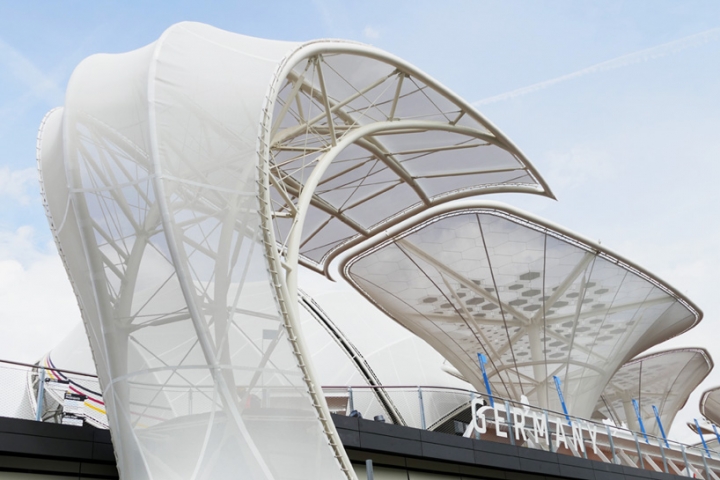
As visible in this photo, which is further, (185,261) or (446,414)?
(446,414)

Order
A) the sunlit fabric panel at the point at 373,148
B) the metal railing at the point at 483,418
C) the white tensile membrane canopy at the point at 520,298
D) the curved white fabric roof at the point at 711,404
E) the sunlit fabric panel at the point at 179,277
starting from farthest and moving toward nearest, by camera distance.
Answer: the curved white fabric roof at the point at 711,404 → the white tensile membrane canopy at the point at 520,298 → the sunlit fabric panel at the point at 373,148 → the metal railing at the point at 483,418 → the sunlit fabric panel at the point at 179,277

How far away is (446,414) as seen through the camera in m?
16.3

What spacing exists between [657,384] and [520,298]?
71.6ft

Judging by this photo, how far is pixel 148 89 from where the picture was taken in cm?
1051

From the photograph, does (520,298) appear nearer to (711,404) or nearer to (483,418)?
(483,418)

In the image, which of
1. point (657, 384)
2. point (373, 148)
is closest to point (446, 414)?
point (373, 148)

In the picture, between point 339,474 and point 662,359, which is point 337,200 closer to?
point 339,474

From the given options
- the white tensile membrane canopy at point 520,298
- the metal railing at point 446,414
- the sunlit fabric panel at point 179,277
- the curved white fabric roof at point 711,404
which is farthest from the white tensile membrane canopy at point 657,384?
the sunlit fabric panel at point 179,277

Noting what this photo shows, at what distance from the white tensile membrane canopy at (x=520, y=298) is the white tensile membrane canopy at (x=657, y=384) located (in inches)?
475

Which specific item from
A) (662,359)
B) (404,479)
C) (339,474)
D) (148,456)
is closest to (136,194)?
(148,456)

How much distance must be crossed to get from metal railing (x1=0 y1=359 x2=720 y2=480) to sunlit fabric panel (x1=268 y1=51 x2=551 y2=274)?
4738 millimetres

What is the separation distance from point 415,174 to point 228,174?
12843mm

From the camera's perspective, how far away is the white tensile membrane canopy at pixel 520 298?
84.2ft

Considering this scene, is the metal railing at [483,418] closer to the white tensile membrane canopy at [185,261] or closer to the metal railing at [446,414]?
the metal railing at [446,414]
